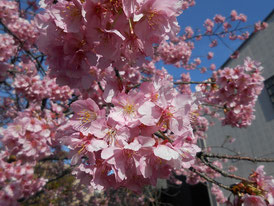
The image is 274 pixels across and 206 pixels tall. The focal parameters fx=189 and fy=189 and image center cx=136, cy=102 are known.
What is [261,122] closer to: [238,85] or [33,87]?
[238,85]

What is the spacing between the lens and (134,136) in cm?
97

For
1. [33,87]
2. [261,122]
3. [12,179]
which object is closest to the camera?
[33,87]

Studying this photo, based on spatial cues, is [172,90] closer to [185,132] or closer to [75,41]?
[185,132]

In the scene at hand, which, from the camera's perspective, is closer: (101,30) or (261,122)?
(101,30)

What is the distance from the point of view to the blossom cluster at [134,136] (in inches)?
37.7

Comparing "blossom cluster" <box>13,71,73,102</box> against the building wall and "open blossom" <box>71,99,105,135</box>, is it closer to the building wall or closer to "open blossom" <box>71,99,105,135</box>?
"open blossom" <box>71,99,105,135</box>

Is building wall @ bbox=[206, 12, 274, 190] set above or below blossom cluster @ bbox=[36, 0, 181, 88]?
above

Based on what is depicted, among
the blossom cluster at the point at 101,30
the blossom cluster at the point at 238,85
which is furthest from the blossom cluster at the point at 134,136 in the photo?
the blossom cluster at the point at 238,85

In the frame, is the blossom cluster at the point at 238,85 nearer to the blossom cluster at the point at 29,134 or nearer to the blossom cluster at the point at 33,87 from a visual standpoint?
the blossom cluster at the point at 29,134

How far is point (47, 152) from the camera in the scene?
8.15ft

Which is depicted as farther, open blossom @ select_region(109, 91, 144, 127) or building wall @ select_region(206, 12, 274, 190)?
building wall @ select_region(206, 12, 274, 190)

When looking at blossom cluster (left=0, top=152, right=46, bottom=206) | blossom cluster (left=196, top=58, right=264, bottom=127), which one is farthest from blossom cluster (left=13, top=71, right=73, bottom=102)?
blossom cluster (left=196, top=58, right=264, bottom=127)

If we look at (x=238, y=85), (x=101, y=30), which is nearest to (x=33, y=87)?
(x=101, y=30)

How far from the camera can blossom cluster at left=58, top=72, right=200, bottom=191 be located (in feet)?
3.14
